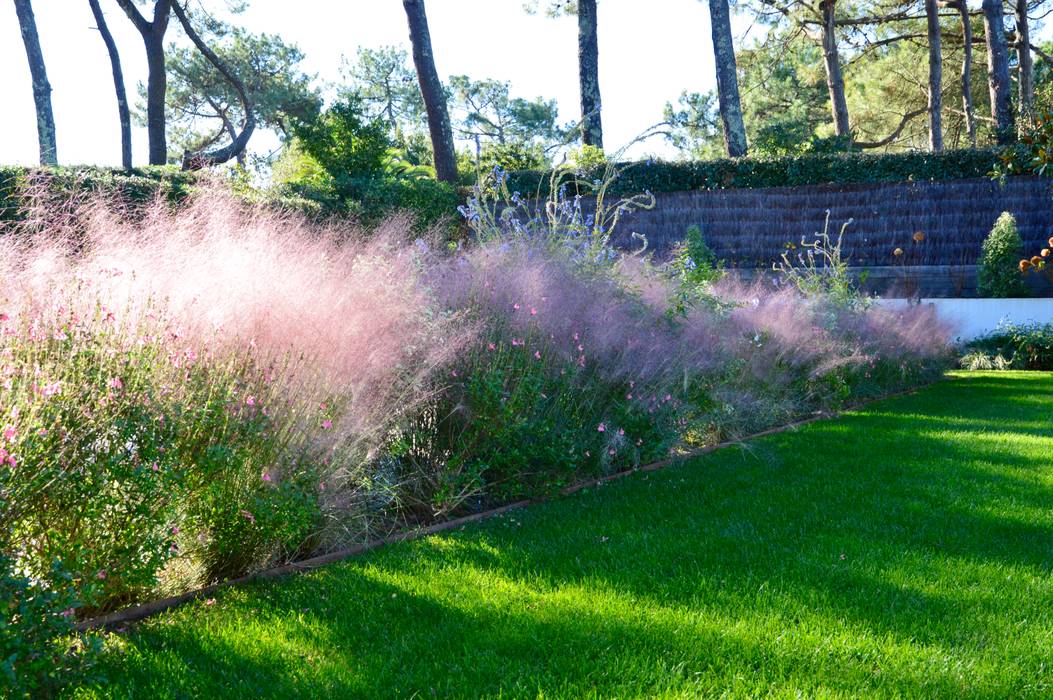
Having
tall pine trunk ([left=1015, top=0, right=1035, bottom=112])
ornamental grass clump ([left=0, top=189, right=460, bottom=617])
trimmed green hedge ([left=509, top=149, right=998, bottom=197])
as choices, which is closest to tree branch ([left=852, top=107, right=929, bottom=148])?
tall pine trunk ([left=1015, top=0, right=1035, bottom=112])

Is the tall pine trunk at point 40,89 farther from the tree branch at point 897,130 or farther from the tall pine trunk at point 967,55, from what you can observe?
the tall pine trunk at point 967,55

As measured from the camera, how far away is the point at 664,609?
2.62 meters

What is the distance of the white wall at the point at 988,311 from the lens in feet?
40.4

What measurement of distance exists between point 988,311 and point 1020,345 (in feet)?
2.85

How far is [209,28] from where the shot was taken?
2186 centimetres

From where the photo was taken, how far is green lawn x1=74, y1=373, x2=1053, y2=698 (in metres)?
2.19

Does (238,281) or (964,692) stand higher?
(238,281)

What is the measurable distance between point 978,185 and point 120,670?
14208 millimetres

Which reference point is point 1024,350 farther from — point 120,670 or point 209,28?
point 209,28

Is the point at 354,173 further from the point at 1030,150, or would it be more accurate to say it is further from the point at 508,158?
the point at 1030,150

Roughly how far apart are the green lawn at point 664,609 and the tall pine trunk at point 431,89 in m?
9.33

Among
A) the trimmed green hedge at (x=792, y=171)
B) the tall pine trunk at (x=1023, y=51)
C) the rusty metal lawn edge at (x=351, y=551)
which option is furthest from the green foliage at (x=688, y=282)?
the tall pine trunk at (x=1023, y=51)

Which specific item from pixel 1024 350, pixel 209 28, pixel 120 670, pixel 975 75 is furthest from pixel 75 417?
pixel 975 75

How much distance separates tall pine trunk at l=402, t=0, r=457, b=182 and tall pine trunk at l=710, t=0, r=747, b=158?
16.3 feet
